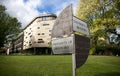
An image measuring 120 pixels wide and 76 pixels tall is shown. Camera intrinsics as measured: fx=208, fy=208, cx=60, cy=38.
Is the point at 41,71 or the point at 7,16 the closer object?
the point at 41,71

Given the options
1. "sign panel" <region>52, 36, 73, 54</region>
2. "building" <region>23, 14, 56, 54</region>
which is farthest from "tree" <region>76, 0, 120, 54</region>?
"building" <region>23, 14, 56, 54</region>

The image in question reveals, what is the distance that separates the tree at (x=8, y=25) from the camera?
50406 mm

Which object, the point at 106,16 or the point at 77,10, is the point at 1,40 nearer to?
the point at 77,10

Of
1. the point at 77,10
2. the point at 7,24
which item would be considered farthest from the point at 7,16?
the point at 77,10

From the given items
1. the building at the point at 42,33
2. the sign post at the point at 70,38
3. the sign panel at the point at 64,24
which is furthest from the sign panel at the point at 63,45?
the building at the point at 42,33

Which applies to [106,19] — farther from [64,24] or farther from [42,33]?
[42,33]

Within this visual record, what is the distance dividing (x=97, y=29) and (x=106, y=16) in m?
1.77

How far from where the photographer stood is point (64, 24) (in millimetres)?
7410

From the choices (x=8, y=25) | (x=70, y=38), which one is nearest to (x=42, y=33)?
(x=8, y=25)

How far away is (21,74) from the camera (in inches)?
411

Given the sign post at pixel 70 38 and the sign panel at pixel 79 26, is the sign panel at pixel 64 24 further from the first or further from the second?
the sign panel at pixel 79 26

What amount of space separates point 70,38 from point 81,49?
2.21 ft

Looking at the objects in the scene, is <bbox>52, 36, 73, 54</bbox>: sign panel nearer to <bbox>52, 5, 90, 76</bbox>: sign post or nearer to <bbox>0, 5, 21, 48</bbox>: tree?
<bbox>52, 5, 90, 76</bbox>: sign post

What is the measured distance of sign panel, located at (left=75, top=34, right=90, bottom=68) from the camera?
7.20 metres
